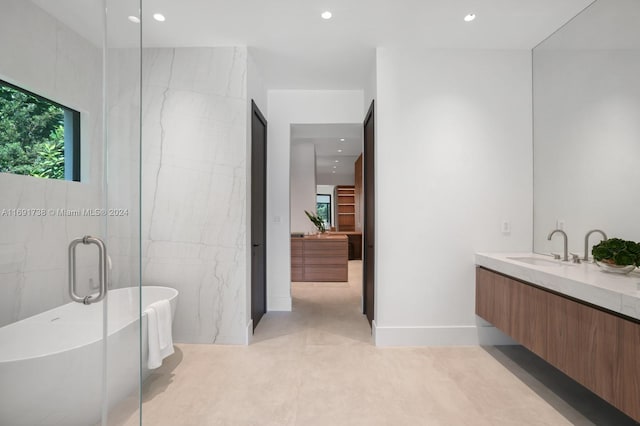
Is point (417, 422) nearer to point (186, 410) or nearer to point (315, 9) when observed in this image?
point (186, 410)

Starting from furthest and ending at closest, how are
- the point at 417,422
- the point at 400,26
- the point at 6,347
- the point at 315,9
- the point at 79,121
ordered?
1. the point at 400,26
2. the point at 315,9
3. the point at 417,422
4. the point at 79,121
5. the point at 6,347

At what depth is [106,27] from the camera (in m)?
1.12

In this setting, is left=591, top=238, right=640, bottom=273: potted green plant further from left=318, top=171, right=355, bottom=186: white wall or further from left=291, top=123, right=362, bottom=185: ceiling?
left=318, top=171, right=355, bottom=186: white wall

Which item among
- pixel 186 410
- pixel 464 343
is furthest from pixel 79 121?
pixel 464 343

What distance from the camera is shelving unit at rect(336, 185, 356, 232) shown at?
34.9 ft

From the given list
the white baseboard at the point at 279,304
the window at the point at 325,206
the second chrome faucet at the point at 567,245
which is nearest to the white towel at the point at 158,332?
the white baseboard at the point at 279,304

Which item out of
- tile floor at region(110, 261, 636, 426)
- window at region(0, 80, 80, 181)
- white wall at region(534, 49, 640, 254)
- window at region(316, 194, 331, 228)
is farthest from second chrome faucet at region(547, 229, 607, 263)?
window at region(316, 194, 331, 228)

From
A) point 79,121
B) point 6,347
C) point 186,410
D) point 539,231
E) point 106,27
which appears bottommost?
point 186,410

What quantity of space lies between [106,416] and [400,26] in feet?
10.1

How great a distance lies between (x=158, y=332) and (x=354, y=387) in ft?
4.73

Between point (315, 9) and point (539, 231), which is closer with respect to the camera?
point (315, 9)

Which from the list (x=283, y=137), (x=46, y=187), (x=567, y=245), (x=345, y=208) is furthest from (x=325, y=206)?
(x=46, y=187)

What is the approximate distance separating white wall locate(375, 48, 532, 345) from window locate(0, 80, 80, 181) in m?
2.38

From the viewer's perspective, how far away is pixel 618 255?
1923 mm
